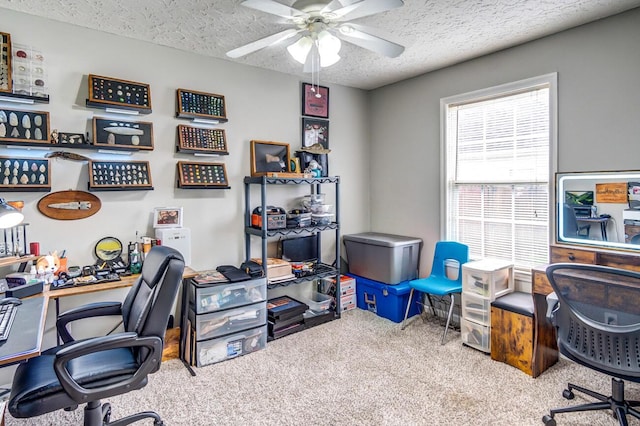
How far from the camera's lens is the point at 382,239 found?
12.5 feet

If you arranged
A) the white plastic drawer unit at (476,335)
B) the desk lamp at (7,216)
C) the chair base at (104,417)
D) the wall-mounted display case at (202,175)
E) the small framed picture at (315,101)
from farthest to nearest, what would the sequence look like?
the small framed picture at (315,101), the wall-mounted display case at (202,175), the white plastic drawer unit at (476,335), the desk lamp at (7,216), the chair base at (104,417)

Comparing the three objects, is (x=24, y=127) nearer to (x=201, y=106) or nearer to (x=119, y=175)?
(x=119, y=175)

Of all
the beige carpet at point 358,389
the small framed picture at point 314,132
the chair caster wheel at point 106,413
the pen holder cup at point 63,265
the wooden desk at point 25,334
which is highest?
the small framed picture at point 314,132

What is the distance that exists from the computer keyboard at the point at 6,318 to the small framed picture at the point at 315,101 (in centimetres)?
288

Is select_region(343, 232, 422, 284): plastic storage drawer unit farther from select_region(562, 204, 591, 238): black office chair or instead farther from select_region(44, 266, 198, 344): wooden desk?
select_region(44, 266, 198, 344): wooden desk

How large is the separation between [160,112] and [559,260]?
3.22 metres

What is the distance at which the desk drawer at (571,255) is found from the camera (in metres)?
2.37

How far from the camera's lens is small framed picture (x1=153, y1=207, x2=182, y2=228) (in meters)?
2.93

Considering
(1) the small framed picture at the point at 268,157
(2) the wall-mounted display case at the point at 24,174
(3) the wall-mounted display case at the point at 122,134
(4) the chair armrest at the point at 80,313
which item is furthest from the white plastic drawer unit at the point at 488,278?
(2) the wall-mounted display case at the point at 24,174

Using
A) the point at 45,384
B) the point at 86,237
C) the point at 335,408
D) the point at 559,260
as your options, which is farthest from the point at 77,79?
the point at 559,260

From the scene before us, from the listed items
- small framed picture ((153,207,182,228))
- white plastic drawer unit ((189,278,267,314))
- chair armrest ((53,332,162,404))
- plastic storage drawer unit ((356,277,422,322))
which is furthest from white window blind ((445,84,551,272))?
chair armrest ((53,332,162,404))

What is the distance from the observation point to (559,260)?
2496mm

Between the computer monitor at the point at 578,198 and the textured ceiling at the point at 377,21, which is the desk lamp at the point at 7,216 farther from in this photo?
the computer monitor at the point at 578,198

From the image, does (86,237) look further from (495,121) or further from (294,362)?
(495,121)
